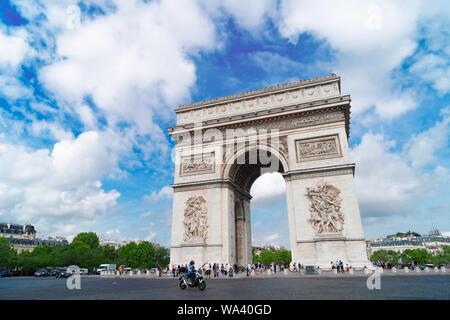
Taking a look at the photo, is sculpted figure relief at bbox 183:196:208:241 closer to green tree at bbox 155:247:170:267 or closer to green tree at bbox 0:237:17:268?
green tree at bbox 0:237:17:268

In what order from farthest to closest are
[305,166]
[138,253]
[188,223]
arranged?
[138,253]
[188,223]
[305,166]

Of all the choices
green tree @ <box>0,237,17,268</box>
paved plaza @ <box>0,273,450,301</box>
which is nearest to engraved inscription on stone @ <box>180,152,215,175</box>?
paved plaza @ <box>0,273,450,301</box>

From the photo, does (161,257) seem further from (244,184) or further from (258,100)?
(258,100)

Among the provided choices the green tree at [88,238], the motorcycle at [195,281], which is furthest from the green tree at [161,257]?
the motorcycle at [195,281]

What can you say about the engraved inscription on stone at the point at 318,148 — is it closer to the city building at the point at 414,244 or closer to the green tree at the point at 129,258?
the green tree at the point at 129,258

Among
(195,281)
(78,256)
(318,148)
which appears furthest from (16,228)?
(195,281)
